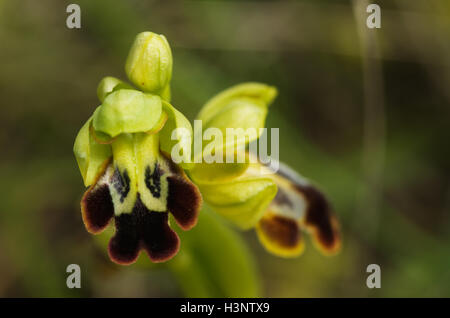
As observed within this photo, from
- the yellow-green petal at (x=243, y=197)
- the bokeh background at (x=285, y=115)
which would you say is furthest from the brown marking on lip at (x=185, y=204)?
the bokeh background at (x=285, y=115)

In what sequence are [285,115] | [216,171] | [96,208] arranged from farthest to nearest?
[285,115]
[216,171]
[96,208]

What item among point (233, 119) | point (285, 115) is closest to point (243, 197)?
point (233, 119)

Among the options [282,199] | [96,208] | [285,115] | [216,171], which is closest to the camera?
[96,208]

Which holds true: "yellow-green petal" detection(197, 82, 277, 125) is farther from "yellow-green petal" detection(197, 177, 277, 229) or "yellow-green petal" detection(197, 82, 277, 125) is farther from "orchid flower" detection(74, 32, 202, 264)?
"orchid flower" detection(74, 32, 202, 264)

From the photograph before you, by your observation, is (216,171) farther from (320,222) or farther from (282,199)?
(320,222)

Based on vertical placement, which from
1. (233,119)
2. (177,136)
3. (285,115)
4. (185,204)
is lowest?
(185,204)

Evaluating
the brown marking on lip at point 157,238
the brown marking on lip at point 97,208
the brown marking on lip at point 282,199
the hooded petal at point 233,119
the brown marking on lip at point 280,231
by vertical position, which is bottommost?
the brown marking on lip at point 157,238

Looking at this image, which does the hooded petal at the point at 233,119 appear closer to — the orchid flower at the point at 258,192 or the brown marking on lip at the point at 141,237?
the orchid flower at the point at 258,192
